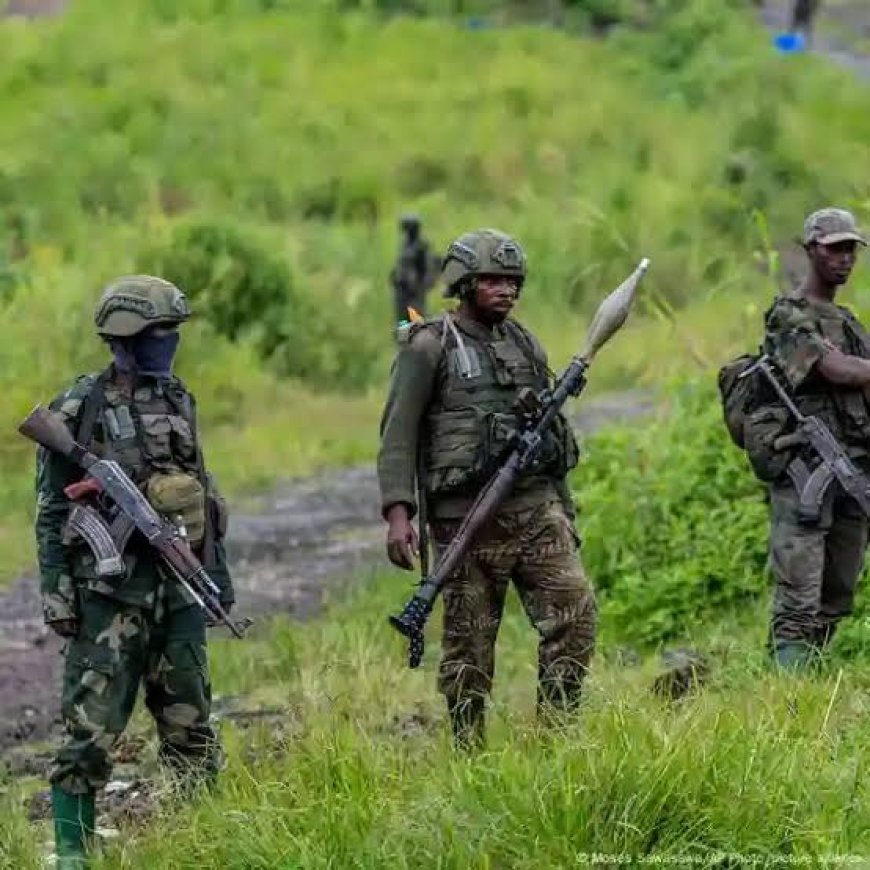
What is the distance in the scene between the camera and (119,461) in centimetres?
473

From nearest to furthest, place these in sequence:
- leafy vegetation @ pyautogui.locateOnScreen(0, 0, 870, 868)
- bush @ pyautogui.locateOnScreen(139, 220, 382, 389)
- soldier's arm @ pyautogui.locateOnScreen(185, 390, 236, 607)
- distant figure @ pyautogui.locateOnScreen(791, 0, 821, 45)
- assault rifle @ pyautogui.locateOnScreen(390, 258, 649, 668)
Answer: leafy vegetation @ pyautogui.locateOnScreen(0, 0, 870, 868), soldier's arm @ pyautogui.locateOnScreen(185, 390, 236, 607), assault rifle @ pyautogui.locateOnScreen(390, 258, 649, 668), bush @ pyautogui.locateOnScreen(139, 220, 382, 389), distant figure @ pyautogui.locateOnScreen(791, 0, 821, 45)

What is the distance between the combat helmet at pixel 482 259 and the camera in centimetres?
510

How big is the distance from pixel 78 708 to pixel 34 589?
442 cm

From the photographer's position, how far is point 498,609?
5.33 metres

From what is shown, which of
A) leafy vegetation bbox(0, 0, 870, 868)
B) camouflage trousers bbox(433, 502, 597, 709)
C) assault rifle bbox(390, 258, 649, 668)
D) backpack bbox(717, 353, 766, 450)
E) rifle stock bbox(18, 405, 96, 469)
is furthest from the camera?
backpack bbox(717, 353, 766, 450)

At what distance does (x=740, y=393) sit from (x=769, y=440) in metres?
0.20

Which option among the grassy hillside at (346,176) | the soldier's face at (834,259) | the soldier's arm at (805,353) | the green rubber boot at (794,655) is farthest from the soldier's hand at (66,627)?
the grassy hillside at (346,176)

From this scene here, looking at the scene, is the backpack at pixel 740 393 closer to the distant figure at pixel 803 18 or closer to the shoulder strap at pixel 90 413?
the shoulder strap at pixel 90 413

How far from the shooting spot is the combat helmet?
5.10 m

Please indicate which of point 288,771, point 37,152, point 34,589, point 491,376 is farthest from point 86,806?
point 37,152

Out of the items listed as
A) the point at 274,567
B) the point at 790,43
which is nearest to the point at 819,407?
the point at 274,567

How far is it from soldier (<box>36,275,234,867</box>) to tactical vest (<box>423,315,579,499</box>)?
709 mm

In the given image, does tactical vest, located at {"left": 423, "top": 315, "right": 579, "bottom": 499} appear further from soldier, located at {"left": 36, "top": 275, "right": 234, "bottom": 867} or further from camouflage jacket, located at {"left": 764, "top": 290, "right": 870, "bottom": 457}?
camouflage jacket, located at {"left": 764, "top": 290, "right": 870, "bottom": 457}

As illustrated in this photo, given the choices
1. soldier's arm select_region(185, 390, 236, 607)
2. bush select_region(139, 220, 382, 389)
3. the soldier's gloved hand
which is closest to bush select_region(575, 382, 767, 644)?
the soldier's gloved hand
